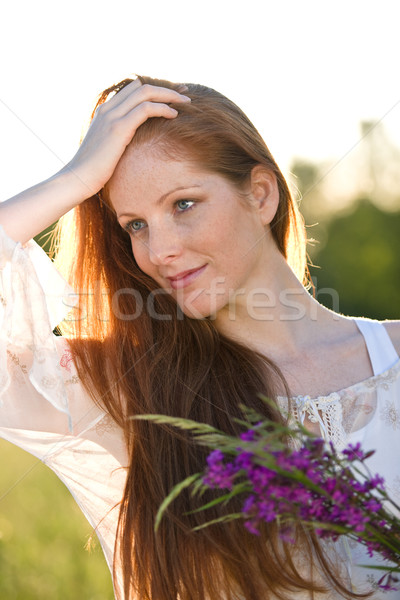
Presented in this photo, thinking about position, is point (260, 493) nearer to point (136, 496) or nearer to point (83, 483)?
point (136, 496)

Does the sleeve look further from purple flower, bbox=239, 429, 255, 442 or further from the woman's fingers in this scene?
purple flower, bbox=239, 429, 255, 442

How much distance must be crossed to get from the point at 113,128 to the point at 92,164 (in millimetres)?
144

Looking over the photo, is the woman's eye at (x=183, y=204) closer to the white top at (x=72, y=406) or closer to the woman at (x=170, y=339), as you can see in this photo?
the woman at (x=170, y=339)

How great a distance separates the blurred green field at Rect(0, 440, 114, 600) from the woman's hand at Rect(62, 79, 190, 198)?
2.33 m

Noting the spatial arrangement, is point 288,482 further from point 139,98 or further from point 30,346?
point 139,98

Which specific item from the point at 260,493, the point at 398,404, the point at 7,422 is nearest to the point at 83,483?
the point at 7,422

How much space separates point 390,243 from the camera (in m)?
12.6

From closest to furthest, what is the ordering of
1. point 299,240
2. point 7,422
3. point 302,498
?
point 302,498 < point 7,422 < point 299,240

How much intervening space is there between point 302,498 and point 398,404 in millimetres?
1605

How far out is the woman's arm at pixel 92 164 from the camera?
2.04 metres

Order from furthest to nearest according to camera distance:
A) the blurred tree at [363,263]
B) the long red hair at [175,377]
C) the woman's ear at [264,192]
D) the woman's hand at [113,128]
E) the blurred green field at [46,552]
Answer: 1. the blurred tree at [363,263]
2. the blurred green field at [46,552]
3. the woman's ear at [264,192]
4. the woman's hand at [113,128]
5. the long red hair at [175,377]

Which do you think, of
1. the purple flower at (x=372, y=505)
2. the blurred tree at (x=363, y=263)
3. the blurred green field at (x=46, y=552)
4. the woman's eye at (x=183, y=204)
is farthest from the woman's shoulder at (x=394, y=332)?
the blurred tree at (x=363, y=263)

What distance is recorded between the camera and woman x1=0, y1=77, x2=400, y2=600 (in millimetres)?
2027

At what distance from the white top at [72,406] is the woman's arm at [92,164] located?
0.34ft
